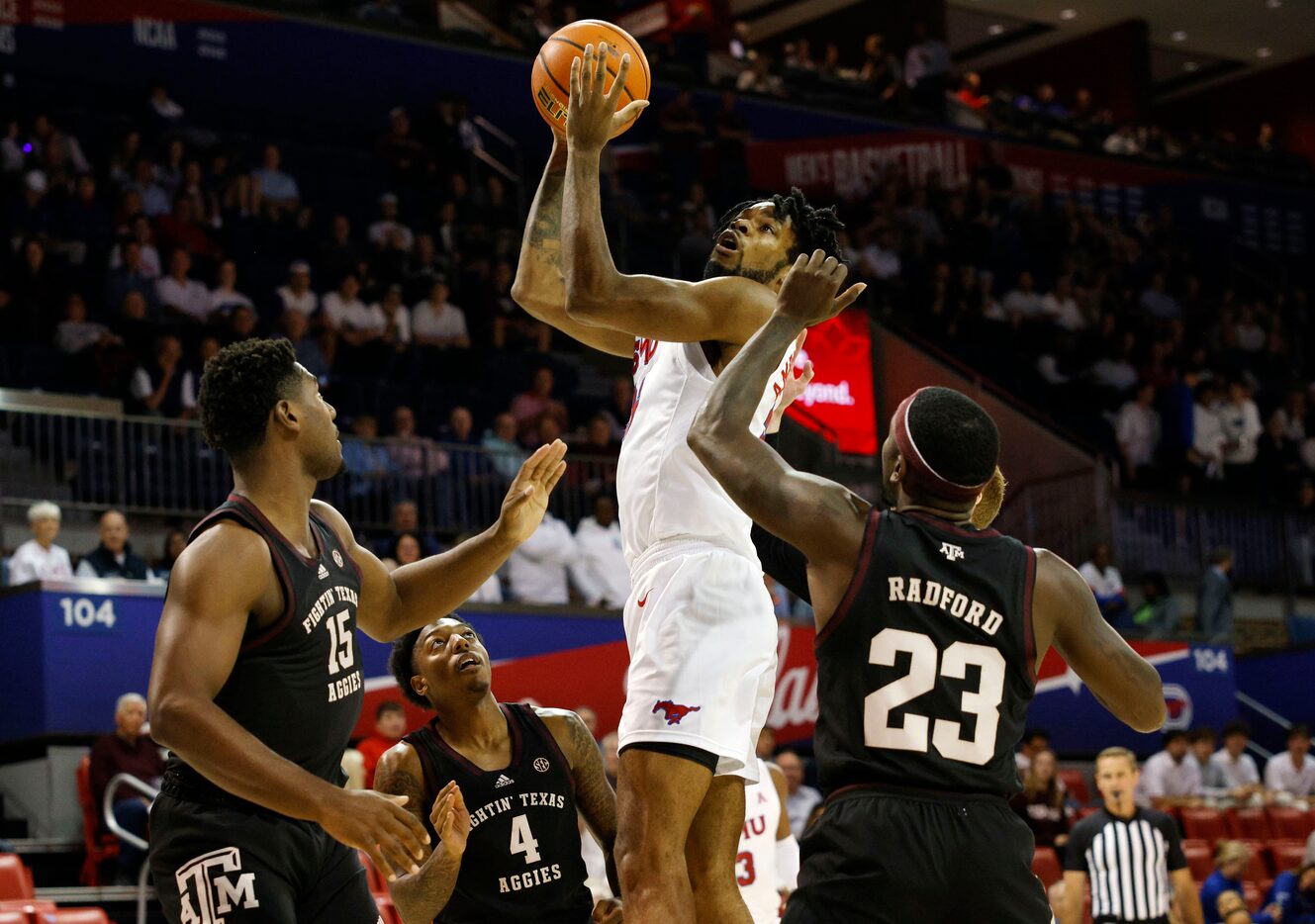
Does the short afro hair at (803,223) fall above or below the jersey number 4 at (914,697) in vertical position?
above

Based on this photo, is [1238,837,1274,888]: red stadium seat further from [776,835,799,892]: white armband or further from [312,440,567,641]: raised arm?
[312,440,567,641]: raised arm

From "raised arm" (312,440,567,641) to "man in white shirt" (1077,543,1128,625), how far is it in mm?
13095

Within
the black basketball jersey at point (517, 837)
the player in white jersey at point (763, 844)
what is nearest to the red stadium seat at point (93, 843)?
the player in white jersey at point (763, 844)

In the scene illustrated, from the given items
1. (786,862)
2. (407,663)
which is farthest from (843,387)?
(407,663)

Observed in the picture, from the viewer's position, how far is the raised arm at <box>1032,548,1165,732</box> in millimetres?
3838

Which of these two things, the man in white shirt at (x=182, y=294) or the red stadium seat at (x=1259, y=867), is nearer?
the red stadium seat at (x=1259, y=867)

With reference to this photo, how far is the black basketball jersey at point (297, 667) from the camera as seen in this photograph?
13.5 ft

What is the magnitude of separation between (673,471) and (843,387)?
13.0 metres

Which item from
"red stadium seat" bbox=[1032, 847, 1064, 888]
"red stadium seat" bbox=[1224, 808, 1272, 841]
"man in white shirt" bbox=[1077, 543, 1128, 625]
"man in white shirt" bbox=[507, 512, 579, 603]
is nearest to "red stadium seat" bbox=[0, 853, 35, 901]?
"man in white shirt" bbox=[507, 512, 579, 603]

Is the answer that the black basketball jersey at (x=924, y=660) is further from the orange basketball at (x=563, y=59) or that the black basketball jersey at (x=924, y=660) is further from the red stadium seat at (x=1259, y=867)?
the red stadium seat at (x=1259, y=867)

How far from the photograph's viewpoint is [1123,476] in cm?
2050

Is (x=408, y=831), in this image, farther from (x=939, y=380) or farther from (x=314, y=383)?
(x=939, y=380)

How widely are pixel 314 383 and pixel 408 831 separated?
1295 mm

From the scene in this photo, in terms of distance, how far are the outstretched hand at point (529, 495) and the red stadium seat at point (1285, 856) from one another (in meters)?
11.4
